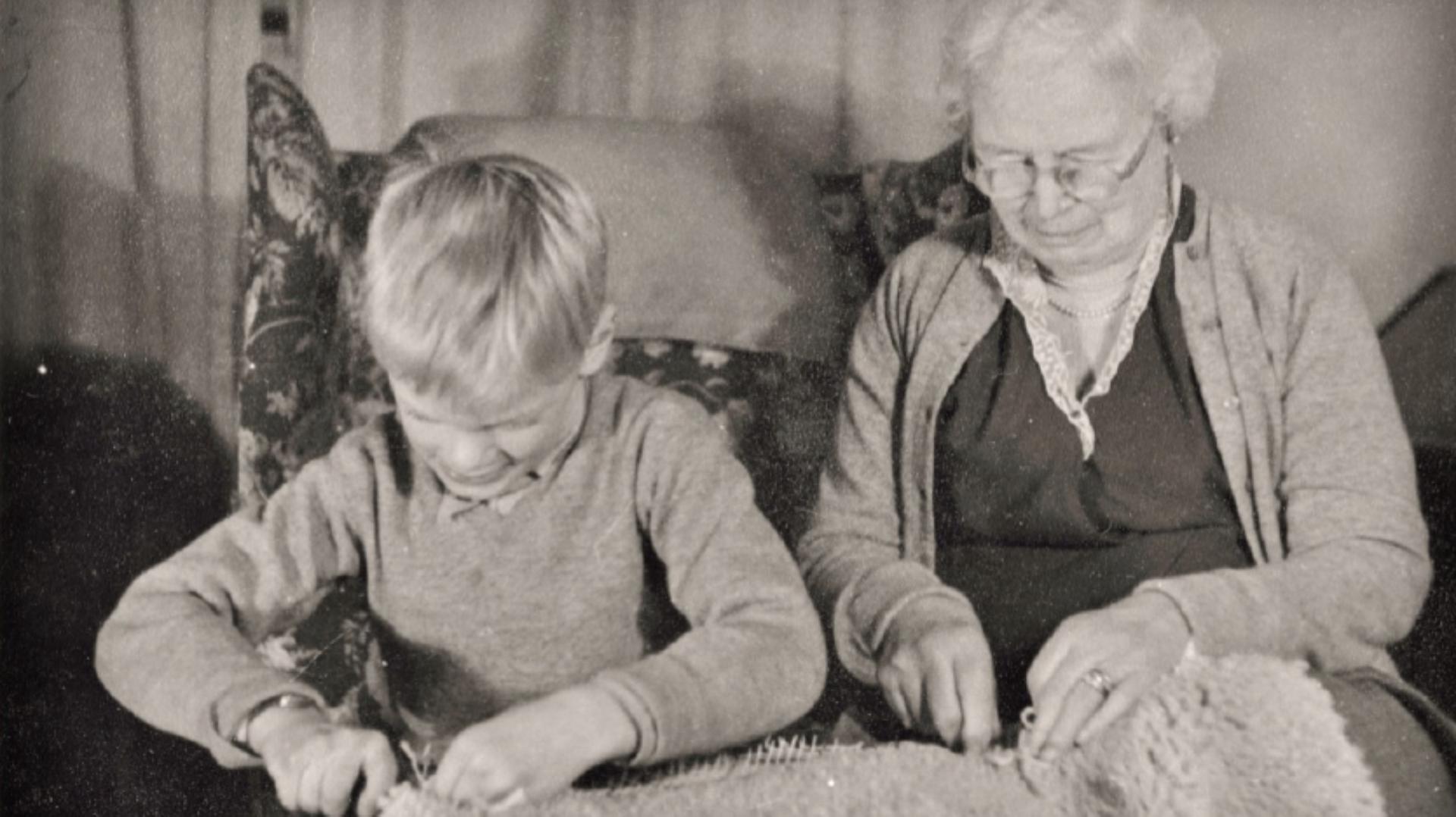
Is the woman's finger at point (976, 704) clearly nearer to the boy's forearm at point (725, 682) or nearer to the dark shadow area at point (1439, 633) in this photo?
the boy's forearm at point (725, 682)

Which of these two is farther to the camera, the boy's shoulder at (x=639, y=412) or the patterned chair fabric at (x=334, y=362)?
the patterned chair fabric at (x=334, y=362)

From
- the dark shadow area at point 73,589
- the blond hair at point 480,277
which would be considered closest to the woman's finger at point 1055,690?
the blond hair at point 480,277

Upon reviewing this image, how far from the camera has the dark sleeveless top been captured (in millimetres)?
1013

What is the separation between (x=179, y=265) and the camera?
1222 millimetres

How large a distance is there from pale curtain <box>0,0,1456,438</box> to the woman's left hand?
537 millimetres

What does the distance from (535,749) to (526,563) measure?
19 centimetres

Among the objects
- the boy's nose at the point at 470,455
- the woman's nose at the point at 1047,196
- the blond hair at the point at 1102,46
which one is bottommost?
the boy's nose at the point at 470,455

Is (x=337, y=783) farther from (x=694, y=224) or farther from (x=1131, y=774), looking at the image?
(x=694, y=224)

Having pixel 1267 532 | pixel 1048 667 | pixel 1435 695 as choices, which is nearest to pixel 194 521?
pixel 1048 667

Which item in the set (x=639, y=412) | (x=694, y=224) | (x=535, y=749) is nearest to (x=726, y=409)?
(x=694, y=224)

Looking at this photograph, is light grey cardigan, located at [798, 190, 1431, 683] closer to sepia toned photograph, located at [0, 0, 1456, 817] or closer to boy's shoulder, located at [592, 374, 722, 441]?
sepia toned photograph, located at [0, 0, 1456, 817]

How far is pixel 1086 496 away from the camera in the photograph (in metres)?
1.02

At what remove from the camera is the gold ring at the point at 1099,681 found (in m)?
0.85

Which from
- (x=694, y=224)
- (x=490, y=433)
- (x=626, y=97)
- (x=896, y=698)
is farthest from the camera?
(x=626, y=97)
